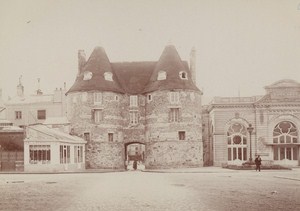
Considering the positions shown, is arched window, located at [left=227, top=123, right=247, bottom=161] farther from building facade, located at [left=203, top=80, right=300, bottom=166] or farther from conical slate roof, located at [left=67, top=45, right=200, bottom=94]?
conical slate roof, located at [left=67, top=45, right=200, bottom=94]

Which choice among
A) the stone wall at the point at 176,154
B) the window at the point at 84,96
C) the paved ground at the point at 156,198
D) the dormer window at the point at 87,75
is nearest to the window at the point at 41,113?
the dormer window at the point at 87,75

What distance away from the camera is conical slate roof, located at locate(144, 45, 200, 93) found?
35969 mm

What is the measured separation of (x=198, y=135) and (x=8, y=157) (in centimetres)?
1275

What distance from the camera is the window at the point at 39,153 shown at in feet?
101

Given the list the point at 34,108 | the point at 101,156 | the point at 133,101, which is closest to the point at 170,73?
the point at 133,101

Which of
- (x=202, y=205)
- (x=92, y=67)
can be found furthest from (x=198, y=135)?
(x=202, y=205)

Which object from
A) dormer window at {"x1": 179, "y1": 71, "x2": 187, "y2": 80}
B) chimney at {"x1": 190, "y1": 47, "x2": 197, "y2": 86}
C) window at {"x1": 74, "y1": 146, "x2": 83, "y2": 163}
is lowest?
window at {"x1": 74, "y1": 146, "x2": 83, "y2": 163}

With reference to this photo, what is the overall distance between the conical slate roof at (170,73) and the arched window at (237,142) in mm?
4225

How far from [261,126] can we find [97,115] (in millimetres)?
11709

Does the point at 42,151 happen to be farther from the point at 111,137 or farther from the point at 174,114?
the point at 174,114

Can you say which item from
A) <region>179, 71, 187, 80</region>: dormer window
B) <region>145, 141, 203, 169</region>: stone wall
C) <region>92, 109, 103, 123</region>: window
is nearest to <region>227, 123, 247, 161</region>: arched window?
<region>145, 141, 203, 169</region>: stone wall

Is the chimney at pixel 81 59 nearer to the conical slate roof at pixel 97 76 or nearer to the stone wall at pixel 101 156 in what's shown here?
the conical slate roof at pixel 97 76

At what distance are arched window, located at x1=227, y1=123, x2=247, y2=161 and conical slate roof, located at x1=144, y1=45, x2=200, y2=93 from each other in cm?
422

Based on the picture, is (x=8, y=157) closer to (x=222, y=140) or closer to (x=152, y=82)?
(x=152, y=82)
